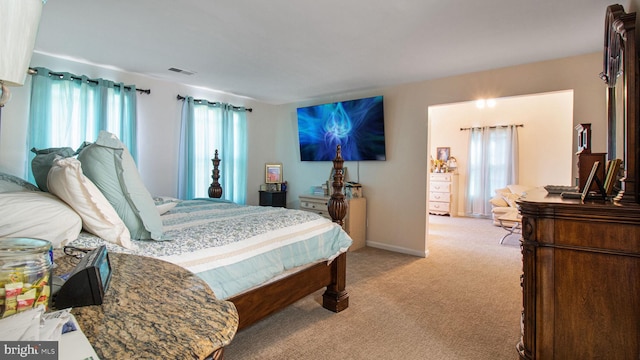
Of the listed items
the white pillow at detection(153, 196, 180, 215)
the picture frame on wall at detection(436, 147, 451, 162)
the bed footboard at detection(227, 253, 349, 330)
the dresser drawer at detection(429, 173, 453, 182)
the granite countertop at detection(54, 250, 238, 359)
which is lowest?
the bed footboard at detection(227, 253, 349, 330)

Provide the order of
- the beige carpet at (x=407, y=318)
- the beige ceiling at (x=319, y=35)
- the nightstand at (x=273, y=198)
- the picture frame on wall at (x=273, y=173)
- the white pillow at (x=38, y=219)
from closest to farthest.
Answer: the white pillow at (x=38, y=219)
the beige carpet at (x=407, y=318)
the beige ceiling at (x=319, y=35)
the nightstand at (x=273, y=198)
the picture frame on wall at (x=273, y=173)

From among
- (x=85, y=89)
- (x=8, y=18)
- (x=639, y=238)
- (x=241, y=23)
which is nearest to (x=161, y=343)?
(x=8, y=18)

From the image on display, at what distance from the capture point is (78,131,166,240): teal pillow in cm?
164

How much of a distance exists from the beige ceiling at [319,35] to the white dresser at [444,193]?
4.22 meters

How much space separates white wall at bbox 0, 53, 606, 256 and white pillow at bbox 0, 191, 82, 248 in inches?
101

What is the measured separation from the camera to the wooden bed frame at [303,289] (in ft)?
6.15

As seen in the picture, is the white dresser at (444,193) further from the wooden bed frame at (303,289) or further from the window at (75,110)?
the window at (75,110)

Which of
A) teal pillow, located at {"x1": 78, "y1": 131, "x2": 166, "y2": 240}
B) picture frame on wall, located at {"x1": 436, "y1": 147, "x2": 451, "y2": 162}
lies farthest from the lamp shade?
picture frame on wall, located at {"x1": 436, "y1": 147, "x2": 451, "y2": 162}

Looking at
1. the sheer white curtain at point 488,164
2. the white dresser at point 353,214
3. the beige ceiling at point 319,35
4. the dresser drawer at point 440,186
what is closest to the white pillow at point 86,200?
the beige ceiling at point 319,35

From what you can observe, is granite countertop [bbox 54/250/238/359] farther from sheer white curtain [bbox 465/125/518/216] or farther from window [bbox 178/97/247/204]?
sheer white curtain [bbox 465/125/518/216]

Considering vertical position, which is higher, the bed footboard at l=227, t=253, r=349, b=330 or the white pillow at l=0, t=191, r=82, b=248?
the white pillow at l=0, t=191, r=82, b=248

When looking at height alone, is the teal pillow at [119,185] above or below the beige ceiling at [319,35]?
below

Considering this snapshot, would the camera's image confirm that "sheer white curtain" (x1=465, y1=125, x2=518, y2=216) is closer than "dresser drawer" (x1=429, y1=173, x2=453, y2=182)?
Yes

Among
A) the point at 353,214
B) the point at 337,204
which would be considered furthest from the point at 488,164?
the point at 337,204
